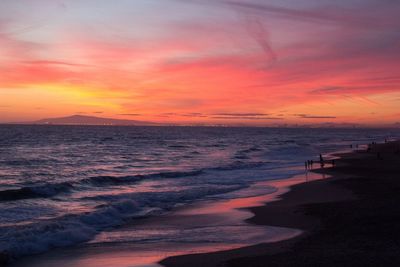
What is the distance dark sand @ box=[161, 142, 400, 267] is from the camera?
10375 mm

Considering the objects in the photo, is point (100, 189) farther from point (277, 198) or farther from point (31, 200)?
point (277, 198)

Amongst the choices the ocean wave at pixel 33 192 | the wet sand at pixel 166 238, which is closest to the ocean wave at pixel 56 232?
the wet sand at pixel 166 238

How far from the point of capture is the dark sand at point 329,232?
408 inches

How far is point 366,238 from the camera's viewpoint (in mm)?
12102

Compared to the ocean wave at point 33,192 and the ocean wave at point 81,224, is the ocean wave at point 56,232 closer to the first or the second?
the ocean wave at point 81,224

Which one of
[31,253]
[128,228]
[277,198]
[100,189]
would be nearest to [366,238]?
[128,228]

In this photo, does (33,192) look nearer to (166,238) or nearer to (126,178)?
(126,178)

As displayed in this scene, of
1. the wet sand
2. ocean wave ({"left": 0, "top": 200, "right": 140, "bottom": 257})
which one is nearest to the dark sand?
the wet sand

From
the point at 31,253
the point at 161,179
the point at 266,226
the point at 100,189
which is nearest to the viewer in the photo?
the point at 31,253

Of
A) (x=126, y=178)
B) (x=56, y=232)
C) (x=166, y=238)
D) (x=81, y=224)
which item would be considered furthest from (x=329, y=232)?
(x=126, y=178)

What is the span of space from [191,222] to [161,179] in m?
16.0

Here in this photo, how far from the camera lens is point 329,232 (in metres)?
13.4

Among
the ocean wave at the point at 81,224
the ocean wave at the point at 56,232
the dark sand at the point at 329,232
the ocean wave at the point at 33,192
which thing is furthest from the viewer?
the ocean wave at the point at 33,192

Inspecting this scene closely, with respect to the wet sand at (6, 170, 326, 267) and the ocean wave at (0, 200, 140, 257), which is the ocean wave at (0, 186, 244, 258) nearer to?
the ocean wave at (0, 200, 140, 257)
